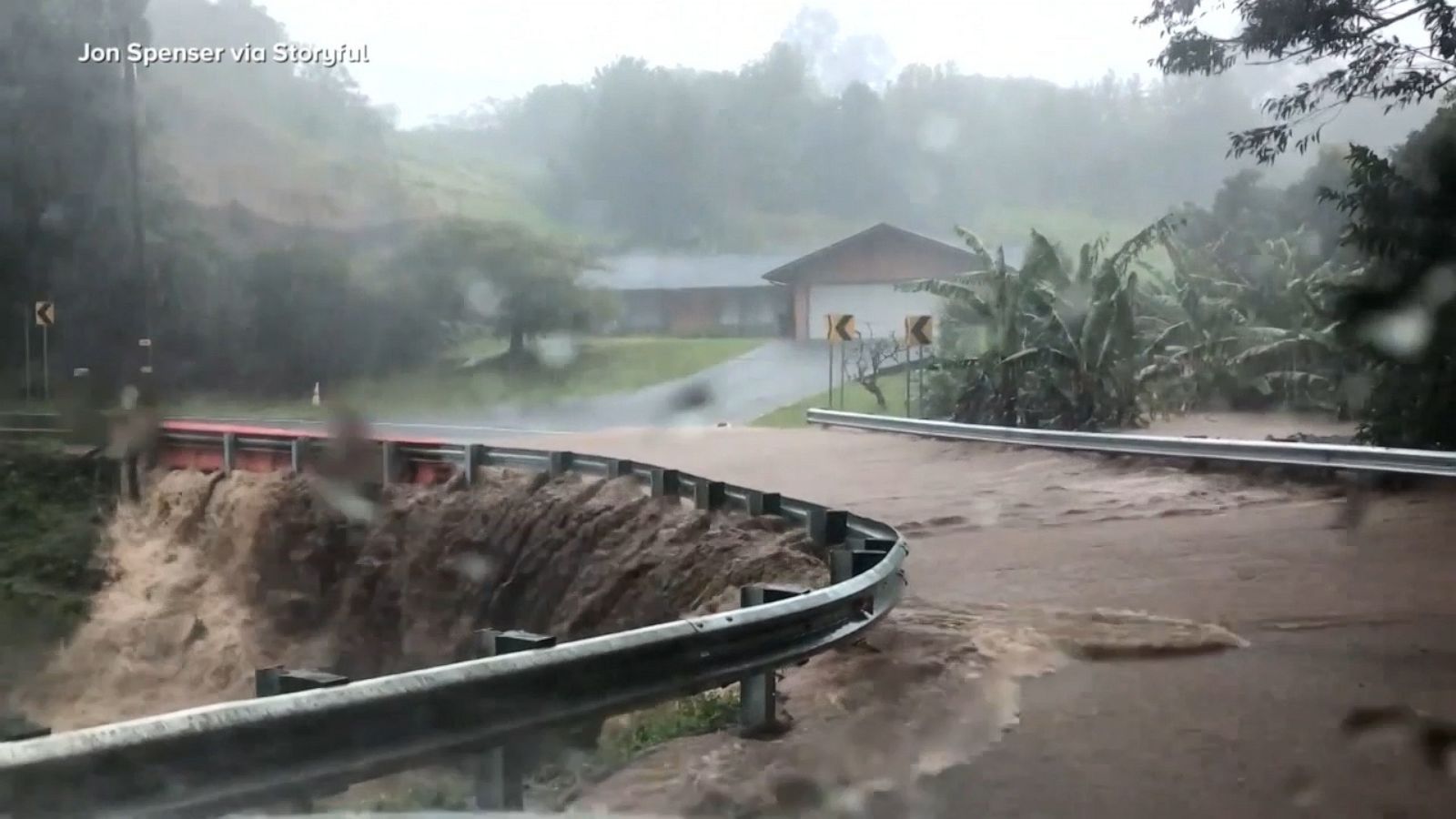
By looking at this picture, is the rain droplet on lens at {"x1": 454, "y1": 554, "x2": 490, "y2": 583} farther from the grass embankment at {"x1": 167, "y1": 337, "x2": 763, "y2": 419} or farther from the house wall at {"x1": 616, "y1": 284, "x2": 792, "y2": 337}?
the grass embankment at {"x1": 167, "y1": 337, "x2": 763, "y2": 419}

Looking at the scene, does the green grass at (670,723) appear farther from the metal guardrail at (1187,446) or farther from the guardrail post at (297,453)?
the metal guardrail at (1187,446)

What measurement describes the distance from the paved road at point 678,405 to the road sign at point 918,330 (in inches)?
52.6

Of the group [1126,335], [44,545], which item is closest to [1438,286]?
[1126,335]

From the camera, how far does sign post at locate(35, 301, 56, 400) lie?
7004 mm

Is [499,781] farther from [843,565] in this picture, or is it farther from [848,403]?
[848,403]

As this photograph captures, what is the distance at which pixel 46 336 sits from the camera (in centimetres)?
705

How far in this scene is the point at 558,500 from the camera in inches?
450

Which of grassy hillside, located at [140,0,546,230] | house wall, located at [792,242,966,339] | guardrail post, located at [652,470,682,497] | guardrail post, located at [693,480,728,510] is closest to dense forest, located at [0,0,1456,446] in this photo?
grassy hillside, located at [140,0,546,230]

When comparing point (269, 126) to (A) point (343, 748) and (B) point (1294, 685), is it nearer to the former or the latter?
(A) point (343, 748)

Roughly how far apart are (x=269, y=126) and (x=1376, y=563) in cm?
620

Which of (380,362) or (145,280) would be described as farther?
(145,280)

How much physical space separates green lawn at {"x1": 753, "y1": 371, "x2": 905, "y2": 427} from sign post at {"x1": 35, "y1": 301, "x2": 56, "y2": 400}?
479 cm

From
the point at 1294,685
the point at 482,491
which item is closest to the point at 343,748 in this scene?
the point at 1294,685

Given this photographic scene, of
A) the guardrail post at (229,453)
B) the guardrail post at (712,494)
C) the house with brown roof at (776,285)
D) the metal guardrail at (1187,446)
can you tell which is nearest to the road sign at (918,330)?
the metal guardrail at (1187,446)
